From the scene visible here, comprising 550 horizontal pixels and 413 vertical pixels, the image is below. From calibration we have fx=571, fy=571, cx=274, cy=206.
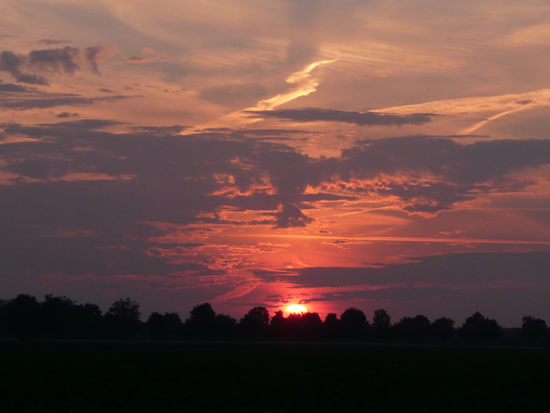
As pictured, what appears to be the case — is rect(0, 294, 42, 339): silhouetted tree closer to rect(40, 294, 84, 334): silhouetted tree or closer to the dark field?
rect(40, 294, 84, 334): silhouetted tree

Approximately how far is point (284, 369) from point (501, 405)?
26880 millimetres

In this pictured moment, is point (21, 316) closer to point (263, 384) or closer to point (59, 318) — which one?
point (59, 318)

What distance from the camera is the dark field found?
46.4m

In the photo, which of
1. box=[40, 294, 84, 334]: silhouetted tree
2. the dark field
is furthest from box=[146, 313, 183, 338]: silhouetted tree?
the dark field

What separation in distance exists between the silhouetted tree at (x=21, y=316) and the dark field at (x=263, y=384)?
99590 mm

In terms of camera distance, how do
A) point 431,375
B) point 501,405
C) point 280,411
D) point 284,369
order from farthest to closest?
1. point 284,369
2. point 431,375
3. point 501,405
4. point 280,411

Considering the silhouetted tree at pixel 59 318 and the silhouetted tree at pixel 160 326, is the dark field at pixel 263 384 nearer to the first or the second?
the silhouetted tree at pixel 59 318

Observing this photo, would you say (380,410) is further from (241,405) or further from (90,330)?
(90,330)

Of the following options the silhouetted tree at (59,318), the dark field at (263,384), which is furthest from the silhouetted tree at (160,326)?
the dark field at (263,384)

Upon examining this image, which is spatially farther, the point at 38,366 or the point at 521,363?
the point at 521,363

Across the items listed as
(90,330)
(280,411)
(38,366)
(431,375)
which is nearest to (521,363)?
(431,375)

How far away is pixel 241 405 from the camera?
152 ft

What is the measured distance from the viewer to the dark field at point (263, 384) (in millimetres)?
46375

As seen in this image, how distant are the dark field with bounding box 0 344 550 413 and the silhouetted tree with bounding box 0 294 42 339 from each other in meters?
99.6
